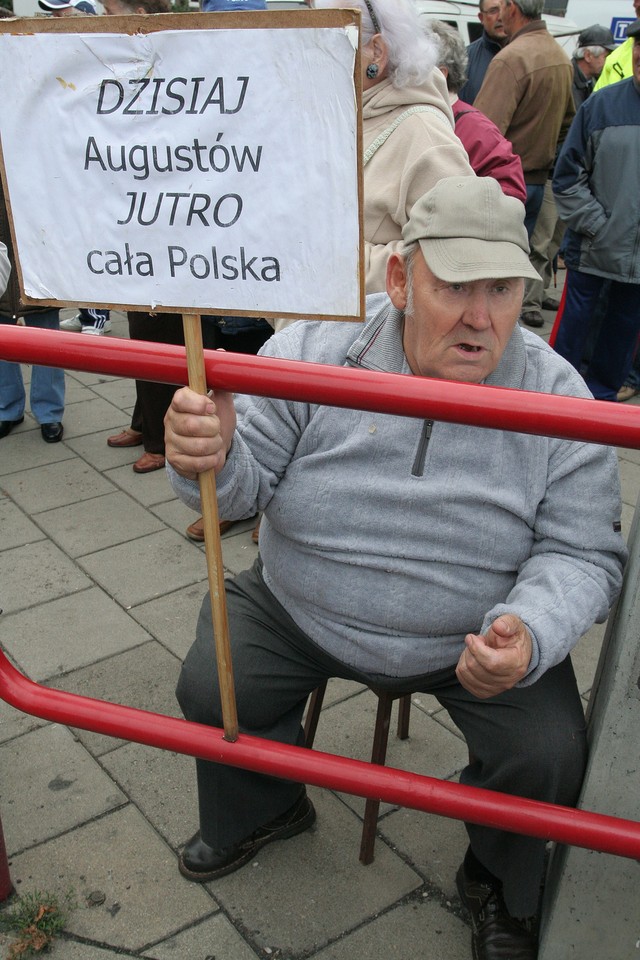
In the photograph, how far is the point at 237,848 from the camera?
202 centimetres

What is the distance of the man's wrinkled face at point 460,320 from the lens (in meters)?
1.62

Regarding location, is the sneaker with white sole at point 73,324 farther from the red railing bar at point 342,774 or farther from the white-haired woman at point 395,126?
the red railing bar at point 342,774

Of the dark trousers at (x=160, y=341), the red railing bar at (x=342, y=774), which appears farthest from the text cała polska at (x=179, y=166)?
the dark trousers at (x=160, y=341)

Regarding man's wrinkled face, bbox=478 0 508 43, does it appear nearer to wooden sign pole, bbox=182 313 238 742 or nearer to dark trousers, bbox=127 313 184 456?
dark trousers, bbox=127 313 184 456

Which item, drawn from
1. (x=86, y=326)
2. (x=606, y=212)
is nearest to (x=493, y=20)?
(x=606, y=212)

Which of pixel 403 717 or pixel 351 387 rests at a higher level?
pixel 351 387

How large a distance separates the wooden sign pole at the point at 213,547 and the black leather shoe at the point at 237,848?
575 mm

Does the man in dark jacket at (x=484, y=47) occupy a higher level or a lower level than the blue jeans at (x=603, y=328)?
higher

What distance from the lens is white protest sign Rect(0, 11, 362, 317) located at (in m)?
1.17

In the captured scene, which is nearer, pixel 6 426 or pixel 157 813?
pixel 157 813

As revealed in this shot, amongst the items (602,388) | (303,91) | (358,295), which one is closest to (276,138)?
(303,91)

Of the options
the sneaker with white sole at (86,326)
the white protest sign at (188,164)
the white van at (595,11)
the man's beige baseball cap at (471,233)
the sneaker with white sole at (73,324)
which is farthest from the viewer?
the white van at (595,11)

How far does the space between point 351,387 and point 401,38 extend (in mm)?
1634

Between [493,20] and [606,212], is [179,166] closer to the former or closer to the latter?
[606,212]
